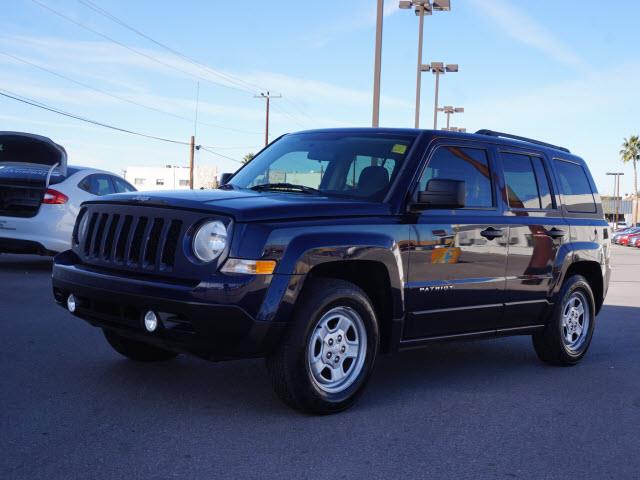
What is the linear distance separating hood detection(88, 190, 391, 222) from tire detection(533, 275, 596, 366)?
7.80ft

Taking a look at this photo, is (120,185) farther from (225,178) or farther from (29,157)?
(225,178)

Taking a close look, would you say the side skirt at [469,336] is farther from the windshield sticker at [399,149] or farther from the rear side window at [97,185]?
the rear side window at [97,185]

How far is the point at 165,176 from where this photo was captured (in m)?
106

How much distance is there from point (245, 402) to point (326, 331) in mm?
730

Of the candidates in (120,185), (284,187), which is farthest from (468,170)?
(120,185)

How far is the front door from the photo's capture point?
551cm

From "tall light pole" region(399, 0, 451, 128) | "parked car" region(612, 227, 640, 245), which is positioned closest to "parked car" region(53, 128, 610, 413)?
"tall light pole" region(399, 0, 451, 128)

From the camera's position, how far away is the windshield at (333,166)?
562 cm

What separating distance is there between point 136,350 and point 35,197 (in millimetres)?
6122

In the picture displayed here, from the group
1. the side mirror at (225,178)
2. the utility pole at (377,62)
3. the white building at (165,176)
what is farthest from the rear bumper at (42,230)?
the white building at (165,176)

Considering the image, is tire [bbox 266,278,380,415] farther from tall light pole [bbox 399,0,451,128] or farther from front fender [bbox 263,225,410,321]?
tall light pole [bbox 399,0,451,128]

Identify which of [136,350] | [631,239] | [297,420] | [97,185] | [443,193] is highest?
[97,185]

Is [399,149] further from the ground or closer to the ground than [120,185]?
further from the ground

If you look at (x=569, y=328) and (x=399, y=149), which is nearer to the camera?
(x=399, y=149)
